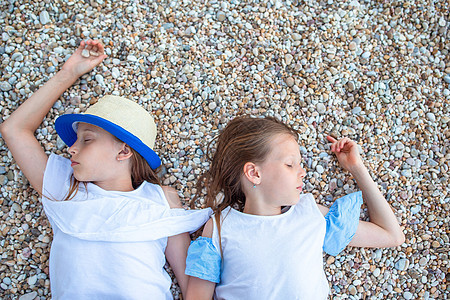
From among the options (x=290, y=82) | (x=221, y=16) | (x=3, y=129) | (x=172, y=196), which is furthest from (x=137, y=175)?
(x=221, y=16)

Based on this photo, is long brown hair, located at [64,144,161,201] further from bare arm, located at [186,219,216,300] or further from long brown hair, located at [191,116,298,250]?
bare arm, located at [186,219,216,300]

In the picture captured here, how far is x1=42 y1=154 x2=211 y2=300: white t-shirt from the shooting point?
226 cm

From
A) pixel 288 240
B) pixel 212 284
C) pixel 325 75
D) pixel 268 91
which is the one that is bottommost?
pixel 212 284

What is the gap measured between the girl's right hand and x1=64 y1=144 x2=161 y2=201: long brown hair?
78 cm

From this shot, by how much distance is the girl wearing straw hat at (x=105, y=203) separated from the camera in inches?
89.7

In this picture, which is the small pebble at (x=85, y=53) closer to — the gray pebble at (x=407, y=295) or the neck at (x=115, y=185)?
the neck at (x=115, y=185)

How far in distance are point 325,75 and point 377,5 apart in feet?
2.73

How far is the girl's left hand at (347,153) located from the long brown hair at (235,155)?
327 millimetres

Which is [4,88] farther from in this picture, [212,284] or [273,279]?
[273,279]

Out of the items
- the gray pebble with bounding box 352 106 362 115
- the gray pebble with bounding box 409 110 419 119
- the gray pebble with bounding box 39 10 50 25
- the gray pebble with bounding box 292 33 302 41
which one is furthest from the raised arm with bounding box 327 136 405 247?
the gray pebble with bounding box 39 10 50 25

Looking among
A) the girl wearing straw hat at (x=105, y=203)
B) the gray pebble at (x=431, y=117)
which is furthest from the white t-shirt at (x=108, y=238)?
the gray pebble at (x=431, y=117)

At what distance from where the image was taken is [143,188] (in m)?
2.59

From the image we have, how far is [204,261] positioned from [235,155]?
683 millimetres

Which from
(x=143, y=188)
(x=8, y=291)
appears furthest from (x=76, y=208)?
(x=8, y=291)
